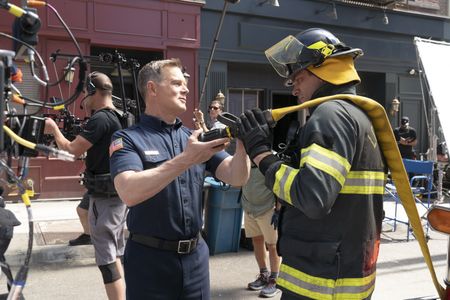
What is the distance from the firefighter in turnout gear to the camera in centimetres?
180

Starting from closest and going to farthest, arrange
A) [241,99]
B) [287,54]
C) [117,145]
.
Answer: [287,54], [117,145], [241,99]

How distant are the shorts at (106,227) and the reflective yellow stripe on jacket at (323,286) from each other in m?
1.93

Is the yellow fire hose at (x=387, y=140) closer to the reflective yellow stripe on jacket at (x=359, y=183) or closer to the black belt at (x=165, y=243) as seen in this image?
the reflective yellow stripe on jacket at (x=359, y=183)

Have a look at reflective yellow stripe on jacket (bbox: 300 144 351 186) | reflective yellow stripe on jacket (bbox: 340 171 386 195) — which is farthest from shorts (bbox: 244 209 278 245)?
reflective yellow stripe on jacket (bbox: 300 144 351 186)

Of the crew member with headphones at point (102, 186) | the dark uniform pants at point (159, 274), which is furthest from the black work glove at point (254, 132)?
the crew member with headphones at point (102, 186)

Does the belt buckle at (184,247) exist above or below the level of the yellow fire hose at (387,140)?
below

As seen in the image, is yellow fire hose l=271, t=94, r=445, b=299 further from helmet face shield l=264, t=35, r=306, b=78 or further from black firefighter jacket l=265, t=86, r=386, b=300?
helmet face shield l=264, t=35, r=306, b=78

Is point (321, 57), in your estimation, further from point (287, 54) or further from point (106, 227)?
point (106, 227)

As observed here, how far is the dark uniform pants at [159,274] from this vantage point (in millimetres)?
2338

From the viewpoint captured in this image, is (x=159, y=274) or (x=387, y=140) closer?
(x=387, y=140)

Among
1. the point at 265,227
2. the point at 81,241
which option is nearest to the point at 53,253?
the point at 81,241

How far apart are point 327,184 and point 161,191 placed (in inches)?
→ 37.5

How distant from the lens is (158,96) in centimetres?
244

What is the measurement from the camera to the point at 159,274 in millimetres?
2334
